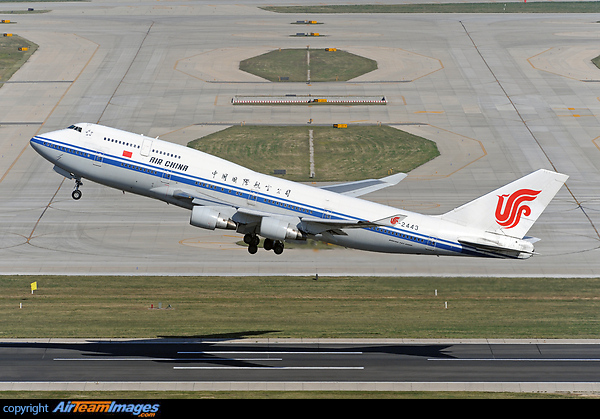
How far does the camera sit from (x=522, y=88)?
160250 mm

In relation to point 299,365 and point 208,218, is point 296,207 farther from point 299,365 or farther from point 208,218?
point 299,365

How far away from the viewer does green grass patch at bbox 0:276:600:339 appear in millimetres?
89562

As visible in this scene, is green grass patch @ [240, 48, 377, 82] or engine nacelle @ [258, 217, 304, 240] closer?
engine nacelle @ [258, 217, 304, 240]

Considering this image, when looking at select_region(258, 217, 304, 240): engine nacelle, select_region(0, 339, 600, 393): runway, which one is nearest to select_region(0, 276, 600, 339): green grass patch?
select_region(0, 339, 600, 393): runway

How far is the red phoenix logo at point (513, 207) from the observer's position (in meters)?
73.4

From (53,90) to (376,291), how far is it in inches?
3366

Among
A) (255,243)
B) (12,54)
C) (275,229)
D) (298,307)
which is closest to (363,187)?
(255,243)

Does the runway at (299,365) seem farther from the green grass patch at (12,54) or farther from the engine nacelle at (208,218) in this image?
the green grass patch at (12,54)

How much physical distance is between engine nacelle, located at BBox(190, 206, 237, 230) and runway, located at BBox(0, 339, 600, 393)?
15763mm

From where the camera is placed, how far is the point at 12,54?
176250 millimetres

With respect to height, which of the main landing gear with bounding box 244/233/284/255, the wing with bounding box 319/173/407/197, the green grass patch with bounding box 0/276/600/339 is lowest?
the green grass patch with bounding box 0/276/600/339
